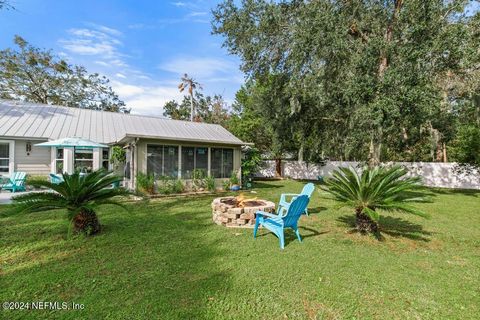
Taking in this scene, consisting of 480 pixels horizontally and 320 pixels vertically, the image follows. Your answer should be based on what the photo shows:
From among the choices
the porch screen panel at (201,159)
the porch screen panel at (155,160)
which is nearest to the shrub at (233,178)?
the porch screen panel at (201,159)

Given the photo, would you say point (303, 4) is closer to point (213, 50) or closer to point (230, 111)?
point (213, 50)

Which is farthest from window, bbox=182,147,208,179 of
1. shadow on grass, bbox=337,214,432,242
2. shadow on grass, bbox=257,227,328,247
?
shadow on grass, bbox=337,214,432,242

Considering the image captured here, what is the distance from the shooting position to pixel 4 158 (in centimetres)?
1108

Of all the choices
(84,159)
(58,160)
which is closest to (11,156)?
(58,160)

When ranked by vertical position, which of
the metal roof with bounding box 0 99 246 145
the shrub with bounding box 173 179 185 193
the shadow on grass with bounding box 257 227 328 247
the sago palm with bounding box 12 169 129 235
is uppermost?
the metal roof with bounding box 0 99 246 145

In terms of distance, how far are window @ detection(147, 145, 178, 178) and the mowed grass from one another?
15.2 feet

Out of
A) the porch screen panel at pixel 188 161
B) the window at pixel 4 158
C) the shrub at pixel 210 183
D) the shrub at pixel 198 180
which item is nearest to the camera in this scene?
the window at pixel 4 158

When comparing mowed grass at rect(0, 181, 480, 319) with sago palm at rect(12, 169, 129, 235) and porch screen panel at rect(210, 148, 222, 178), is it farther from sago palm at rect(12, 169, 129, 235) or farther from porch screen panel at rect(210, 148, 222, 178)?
porch screen panel at rect(210, 148, 222, 178)

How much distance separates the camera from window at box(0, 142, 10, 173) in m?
11.0

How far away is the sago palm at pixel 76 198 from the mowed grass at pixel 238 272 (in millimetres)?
418

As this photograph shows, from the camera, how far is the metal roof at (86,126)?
38.2 feet

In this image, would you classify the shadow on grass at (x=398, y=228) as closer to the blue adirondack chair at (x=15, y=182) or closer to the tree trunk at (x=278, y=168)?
the blue adirondack chair at (x=15, y=182)

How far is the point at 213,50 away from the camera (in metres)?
12.9

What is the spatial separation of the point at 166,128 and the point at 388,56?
1045 centimetres
